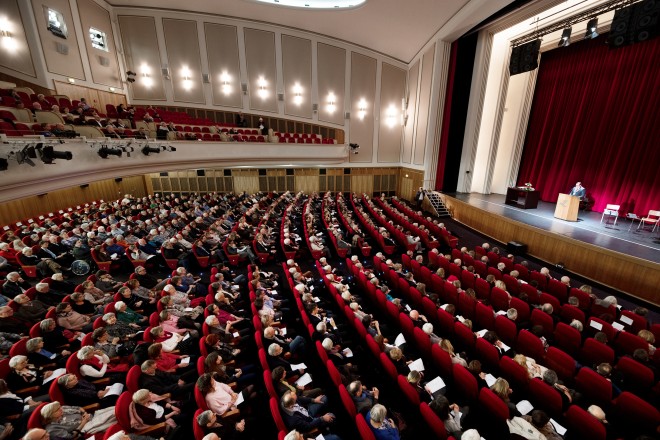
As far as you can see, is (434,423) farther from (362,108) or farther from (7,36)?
(362,108)

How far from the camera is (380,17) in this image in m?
9.88

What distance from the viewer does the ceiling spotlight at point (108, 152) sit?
210 inches

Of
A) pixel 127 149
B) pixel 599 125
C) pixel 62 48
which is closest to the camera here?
pixel 127 149

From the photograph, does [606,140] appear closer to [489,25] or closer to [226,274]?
[489,25]

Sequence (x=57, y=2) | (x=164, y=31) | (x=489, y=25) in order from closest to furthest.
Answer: (x=57, y=2), (x=489, y=25), (x=164, y=31)

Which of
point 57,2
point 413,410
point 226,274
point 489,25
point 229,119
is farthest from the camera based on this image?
point 229,119

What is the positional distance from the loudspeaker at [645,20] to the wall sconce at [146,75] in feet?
49.2

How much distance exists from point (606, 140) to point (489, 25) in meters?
4.81

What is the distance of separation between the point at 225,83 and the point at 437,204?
10.4 metres

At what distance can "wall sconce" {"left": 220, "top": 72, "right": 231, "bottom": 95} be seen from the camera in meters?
A: 12.4

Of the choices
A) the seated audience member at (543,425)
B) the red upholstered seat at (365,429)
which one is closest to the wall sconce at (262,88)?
the red upholstered seat at (365,429)

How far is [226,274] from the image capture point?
16.0ft

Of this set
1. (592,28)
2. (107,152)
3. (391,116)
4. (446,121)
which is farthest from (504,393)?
(391,116)

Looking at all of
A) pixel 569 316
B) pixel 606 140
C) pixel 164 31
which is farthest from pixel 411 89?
pixel 569 316
